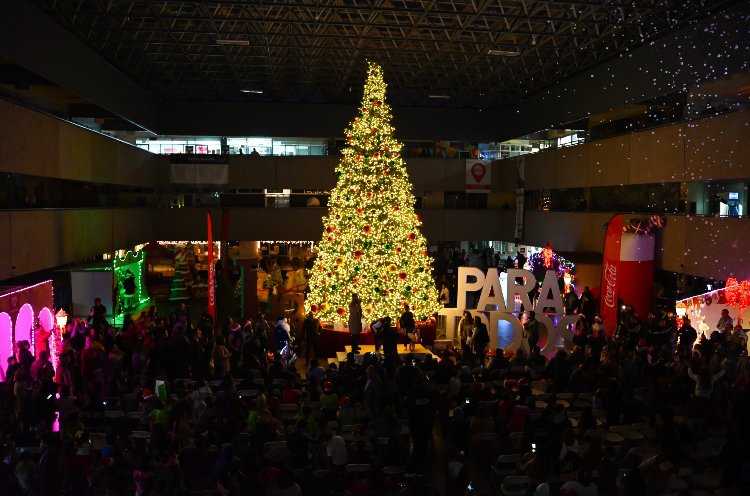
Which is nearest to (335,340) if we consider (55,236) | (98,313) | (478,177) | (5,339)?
(98,313)

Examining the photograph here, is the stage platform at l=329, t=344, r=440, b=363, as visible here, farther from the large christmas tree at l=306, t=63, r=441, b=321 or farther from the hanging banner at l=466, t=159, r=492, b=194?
the hanging banner at l=466, t=159, r=492, b=194

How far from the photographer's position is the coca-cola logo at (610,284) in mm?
19344

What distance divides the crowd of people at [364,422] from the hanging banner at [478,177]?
20480 mm

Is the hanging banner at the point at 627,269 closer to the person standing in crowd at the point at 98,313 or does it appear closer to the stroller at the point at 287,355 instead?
the stroller at the point at 287,355

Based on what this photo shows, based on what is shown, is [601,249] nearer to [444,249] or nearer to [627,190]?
[627,190]

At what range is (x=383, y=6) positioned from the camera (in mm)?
21172

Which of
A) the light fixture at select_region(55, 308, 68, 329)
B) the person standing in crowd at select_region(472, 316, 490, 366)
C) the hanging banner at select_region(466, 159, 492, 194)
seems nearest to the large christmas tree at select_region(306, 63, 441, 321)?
the person standing in crowd at select_region(472, 316, 490, 366)

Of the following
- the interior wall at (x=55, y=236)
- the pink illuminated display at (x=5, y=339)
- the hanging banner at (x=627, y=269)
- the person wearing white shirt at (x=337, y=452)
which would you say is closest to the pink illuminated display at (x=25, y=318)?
the pink illuminated display at (x=5, y=339)

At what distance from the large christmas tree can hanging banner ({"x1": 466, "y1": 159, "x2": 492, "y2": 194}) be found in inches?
648

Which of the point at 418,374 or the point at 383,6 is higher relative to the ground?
the point at 383,6

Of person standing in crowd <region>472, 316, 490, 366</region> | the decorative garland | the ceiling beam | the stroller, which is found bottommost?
the stroller

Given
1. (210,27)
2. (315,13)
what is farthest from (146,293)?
(315,13)

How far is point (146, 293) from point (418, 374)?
16.9m

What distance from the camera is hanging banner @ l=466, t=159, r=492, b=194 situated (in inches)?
1377
